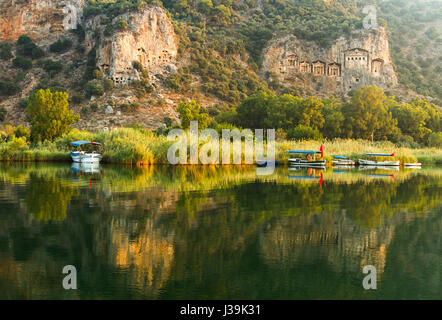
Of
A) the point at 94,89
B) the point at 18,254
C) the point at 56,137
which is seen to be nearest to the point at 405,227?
the point at 18,254

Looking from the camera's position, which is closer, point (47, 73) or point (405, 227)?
point (405, 227)

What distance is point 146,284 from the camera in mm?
5418

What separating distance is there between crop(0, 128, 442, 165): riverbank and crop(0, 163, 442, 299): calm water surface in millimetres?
17480

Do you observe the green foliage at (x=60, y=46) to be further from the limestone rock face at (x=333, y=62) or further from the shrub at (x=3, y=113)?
the limestone rock face at (x=333, y=62)

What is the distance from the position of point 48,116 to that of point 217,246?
118 feet

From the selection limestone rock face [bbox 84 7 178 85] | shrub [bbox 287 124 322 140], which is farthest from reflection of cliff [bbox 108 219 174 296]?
limestone rock face [bbox 84 7 178 85]

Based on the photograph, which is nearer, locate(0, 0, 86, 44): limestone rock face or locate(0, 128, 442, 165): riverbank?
locate(0, 128, 442, 165): riverbank

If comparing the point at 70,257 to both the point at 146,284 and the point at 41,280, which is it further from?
the point at 146,284

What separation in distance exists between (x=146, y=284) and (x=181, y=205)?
20.6 feet

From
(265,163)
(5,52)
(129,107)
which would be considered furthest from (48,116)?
(5,52)

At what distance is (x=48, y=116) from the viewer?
39.6 metres

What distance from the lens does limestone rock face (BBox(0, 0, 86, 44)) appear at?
74.4 metres

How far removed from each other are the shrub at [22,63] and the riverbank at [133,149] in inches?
1404

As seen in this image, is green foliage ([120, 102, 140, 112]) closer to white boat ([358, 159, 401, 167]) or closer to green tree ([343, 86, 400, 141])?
green tree ([343, 86, 400, 141])
